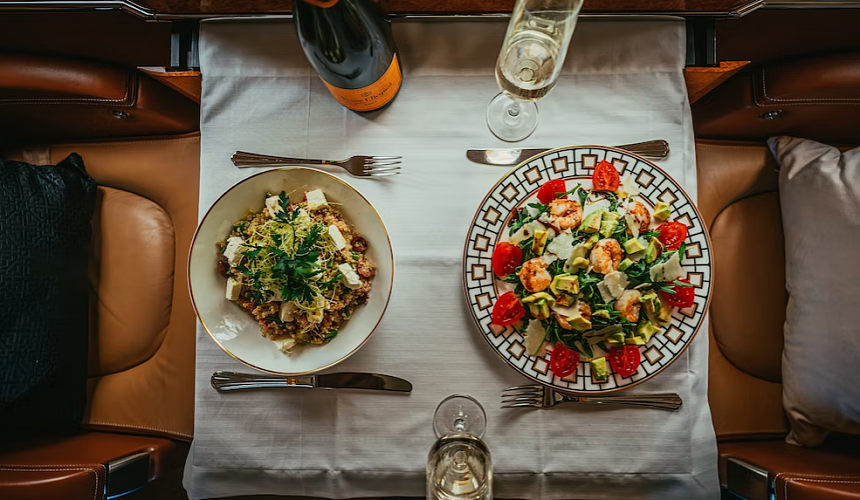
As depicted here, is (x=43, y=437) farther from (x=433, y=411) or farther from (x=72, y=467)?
(x=433, y=411)

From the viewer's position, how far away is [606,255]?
3.18 ft

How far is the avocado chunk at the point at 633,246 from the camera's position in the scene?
3.22 ft

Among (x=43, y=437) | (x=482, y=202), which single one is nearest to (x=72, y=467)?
(x=43, y=437)

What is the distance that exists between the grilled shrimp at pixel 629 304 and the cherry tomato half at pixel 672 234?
0.40 ft

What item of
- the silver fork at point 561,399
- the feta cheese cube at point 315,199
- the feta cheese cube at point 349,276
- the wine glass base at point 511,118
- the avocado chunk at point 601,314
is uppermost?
the wine glass base at point 511,118

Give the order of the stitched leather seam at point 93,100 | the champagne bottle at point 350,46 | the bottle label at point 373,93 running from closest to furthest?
the champagne bottle at point 350,46
the bottle label at point 373,93
the stitched leather seam at point 93,100

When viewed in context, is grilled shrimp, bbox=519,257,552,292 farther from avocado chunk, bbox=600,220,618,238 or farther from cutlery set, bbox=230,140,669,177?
→ cutlery set, bbox=230,140,669,177

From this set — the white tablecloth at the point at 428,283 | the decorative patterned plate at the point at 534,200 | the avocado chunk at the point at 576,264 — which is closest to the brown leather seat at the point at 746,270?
the white tablecloth at the point at 428,283

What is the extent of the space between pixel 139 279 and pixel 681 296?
135cm

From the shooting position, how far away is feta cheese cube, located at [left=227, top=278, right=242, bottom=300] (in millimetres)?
1040

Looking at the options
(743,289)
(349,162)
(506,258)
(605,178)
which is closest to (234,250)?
(349,162)

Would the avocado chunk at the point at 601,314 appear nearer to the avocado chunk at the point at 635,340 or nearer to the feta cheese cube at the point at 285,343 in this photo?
the avocado chunk at the point at 635,340

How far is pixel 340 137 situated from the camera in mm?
1157

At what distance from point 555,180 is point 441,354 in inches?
17.6
